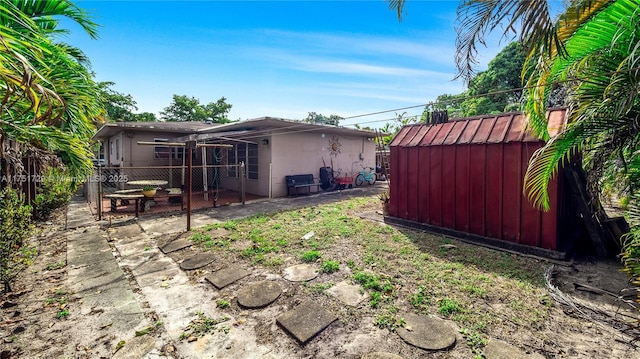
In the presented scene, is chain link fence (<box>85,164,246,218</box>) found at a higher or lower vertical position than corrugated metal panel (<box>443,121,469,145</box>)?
lower

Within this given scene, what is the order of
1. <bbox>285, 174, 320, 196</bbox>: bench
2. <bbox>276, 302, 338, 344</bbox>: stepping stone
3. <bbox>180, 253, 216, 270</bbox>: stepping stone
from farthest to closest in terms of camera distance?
<bbox>285, 174, 320, 196</bbox>: bench → <bbox>180, 253, 216, 270</bbox>: stepping stone → <bbox>276, 302, 338, 344</bbox>: stepping stone

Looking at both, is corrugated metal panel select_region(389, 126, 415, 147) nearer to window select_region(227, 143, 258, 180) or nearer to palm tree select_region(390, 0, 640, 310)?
palm tree select_region(390, 0, 640, 310)

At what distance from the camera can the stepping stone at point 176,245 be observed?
4.57 meters

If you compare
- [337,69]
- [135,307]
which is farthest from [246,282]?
[337,69]

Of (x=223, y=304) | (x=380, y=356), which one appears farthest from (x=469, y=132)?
(x=223, y=304)

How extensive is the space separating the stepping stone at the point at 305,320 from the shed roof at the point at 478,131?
4.09 m

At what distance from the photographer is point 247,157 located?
37.7ft

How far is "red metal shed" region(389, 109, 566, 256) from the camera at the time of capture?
4285 millimetres

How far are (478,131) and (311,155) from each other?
7.46 meters

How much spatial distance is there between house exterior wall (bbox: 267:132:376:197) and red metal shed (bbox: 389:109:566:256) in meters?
5.45

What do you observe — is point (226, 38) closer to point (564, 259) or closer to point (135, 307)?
point (135, 307)

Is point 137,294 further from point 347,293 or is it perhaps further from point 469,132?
point 469,132

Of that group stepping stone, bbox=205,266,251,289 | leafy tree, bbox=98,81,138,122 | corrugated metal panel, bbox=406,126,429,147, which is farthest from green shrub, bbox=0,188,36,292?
leafy tree, bbox=98,81,138,122

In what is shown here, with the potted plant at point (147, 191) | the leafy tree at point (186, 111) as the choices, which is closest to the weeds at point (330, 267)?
the potted plant at point (147, 191)
